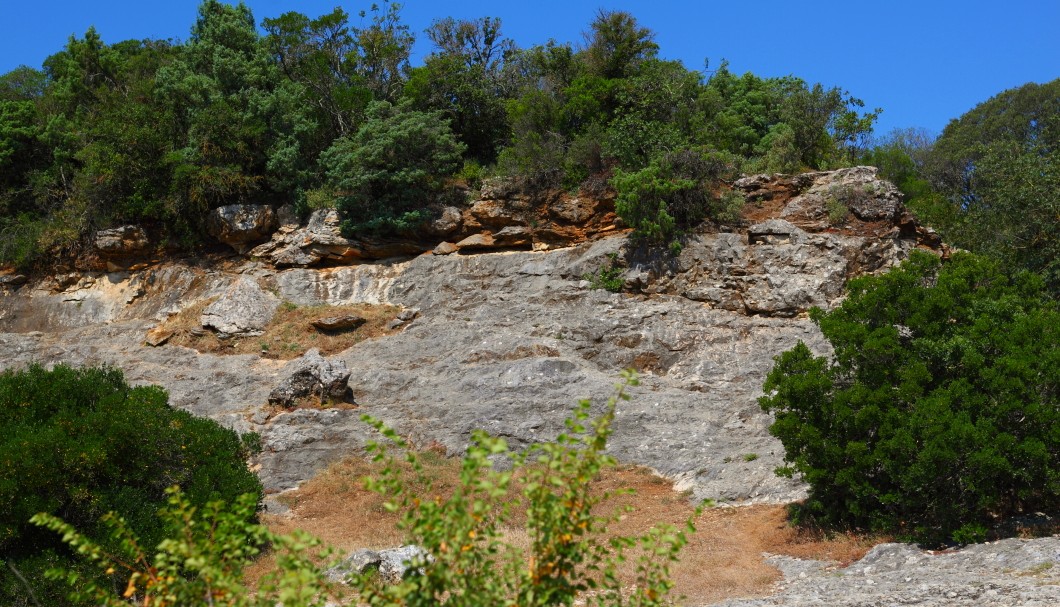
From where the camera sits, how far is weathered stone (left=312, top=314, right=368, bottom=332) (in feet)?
76.4

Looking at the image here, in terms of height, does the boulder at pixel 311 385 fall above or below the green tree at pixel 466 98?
below

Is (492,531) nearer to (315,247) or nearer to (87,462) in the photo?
(87,462)

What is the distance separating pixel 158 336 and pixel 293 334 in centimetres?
394

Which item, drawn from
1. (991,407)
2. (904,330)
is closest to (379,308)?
(904,330)

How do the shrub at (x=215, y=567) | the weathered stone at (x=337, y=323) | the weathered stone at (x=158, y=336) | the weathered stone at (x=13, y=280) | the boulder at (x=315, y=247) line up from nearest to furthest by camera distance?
the shrub at (x=215, y=567), the weathered stone at (x=337, y=323), the weathered stone at (x=158, y=336), the boulder at (x=315, y=247), the weathered stone at (x=13, y=280)

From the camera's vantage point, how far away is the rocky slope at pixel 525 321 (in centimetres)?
1783

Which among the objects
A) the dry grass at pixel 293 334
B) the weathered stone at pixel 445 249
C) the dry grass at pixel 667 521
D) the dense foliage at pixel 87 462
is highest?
the weathered stone at pixel 445 249

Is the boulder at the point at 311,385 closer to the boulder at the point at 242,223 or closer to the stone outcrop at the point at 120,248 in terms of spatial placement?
the boulder at the point at 242,223

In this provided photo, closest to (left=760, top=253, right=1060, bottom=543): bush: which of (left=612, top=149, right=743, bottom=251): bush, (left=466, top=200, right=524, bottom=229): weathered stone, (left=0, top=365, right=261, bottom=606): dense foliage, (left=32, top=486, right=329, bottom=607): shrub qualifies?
(left=0, top=365, right=261, bottom=606): dense foliage

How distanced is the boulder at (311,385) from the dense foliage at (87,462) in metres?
4.66

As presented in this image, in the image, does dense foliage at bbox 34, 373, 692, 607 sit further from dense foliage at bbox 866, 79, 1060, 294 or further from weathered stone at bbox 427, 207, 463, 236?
weathered stone at bbox 427, 207, 463, 236

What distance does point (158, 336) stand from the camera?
2408cm

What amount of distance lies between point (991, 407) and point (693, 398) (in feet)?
24.3

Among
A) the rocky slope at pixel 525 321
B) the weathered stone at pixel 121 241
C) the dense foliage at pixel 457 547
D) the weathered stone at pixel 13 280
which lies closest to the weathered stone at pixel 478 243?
the rocky slope at pixel 525 321
